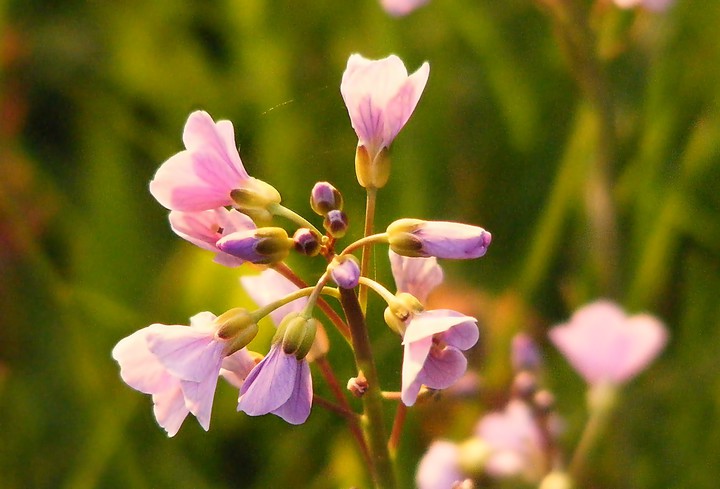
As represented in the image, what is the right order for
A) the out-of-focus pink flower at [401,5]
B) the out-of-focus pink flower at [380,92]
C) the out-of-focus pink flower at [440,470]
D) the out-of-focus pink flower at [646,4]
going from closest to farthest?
1. the out-of-focus pink flower at [380,92]
2. the out-of-focus pink flower at [440,470]
3. the out-of-focus pink flower at [646,4]
4. the out-of-focus pink flower at [401,5]

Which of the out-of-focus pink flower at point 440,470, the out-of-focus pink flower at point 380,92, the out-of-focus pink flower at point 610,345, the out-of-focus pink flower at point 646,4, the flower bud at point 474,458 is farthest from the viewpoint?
the out-of-focus pink flower at point 646,4

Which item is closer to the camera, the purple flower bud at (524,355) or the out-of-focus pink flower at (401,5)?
the purple flower bud at (524,355)

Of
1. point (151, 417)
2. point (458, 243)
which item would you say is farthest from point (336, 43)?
point (458, 243)

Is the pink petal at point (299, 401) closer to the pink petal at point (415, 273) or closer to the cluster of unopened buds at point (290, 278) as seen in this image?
the cluster of unopened buds at point (290, 278)

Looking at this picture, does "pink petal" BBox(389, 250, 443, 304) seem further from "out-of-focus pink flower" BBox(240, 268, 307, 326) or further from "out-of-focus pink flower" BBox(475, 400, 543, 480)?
"out-of-focus pink flower" BBox(475, 400, 543, 480)

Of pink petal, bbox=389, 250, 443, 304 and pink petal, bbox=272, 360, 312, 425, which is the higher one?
pink petal, bbox=389, 250, 443, 304

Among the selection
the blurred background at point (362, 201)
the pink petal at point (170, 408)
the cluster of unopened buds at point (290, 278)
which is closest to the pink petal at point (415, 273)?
the cluster of unopened buds at point (290, 278)

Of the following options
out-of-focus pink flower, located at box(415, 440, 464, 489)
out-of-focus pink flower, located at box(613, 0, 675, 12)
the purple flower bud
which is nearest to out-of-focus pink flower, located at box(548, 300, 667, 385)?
the purple flower bud

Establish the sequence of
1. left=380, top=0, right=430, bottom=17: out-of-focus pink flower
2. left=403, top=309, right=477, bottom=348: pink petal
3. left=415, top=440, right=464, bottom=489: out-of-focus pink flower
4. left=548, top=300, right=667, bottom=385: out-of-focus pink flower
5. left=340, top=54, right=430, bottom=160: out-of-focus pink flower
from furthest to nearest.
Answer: left=380, top=0, right=430, bottom=17: out-of-focus pink flower
left=548, top=300, right=667, bottom=385: out-of-focus pink flower
left=415, top=440, right=464, bottom=489: out-of-focus pink flower
left=340, top=54, right=430, bottom=160: out-of-focus pink flower
left=403, top=309, right=477, bottom=348: pink petal
